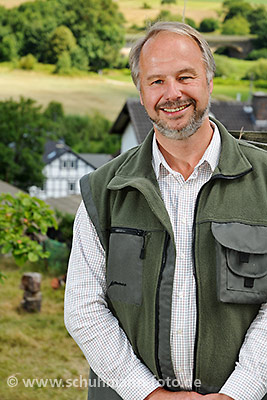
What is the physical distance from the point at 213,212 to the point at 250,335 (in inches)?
10.4

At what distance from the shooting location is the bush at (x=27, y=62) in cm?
2217

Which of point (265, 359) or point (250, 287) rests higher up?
point (250, 287)

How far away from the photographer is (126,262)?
123cm

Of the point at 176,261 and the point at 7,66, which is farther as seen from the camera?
the point at 7,66

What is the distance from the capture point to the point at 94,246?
1267 mm

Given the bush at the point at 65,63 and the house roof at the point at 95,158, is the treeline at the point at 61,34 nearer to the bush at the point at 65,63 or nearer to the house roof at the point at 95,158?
the bush at the point at 65,63

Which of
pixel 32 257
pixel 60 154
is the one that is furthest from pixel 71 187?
pixel 32 257

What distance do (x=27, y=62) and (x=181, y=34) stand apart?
22.0 meters

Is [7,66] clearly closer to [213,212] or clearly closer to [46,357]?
[46,357]

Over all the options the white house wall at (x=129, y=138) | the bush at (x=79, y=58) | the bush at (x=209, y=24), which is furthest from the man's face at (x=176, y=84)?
the bush at (x=79, y=58)

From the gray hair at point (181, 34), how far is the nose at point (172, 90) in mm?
89

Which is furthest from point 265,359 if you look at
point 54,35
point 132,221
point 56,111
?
point 54,35

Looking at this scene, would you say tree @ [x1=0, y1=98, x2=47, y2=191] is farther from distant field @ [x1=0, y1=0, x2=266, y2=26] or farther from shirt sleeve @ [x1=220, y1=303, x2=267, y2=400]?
shirt sleeve @ [x1=220, y1=303, x2=267, y2=400]

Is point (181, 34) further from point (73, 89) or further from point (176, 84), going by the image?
point (73, 89)
